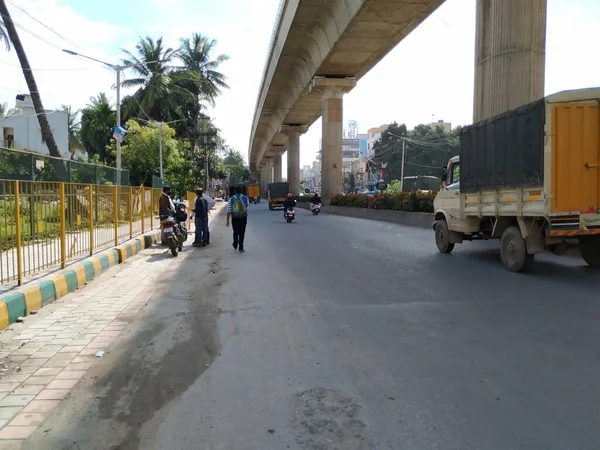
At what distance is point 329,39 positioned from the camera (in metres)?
26.0

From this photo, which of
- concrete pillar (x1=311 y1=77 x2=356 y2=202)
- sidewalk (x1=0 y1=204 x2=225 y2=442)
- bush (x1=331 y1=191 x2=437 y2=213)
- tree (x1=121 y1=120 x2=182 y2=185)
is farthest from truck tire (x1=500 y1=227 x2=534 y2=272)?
tree (x1=121 y1=120 x2=182 y2=185)

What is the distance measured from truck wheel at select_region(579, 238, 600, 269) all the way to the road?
60cm

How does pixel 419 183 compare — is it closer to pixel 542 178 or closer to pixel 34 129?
pixel 34 129

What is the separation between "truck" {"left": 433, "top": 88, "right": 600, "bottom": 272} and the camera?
7.86m

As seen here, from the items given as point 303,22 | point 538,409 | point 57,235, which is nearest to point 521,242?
point 538,409

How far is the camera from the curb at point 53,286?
5930mm

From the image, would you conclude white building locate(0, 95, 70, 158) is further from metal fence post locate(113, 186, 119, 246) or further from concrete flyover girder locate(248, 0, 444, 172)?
metal fence post locate(113, 186, 119, 246)

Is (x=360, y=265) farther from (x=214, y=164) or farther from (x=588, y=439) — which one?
(x=214, y=164)

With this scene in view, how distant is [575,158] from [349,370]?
5.89 m

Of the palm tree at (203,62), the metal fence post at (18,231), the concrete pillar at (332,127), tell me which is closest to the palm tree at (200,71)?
the palm tree at (203,62)

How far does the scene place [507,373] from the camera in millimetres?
4074

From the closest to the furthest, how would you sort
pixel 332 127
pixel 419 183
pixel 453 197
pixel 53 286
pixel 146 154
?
pixel 53 286 < pixel 453 197 < pixel 332 127 < pixel 146 154 < pixel 419 183

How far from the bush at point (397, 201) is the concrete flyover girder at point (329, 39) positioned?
7750mm

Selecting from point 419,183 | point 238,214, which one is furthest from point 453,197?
point 419,183
